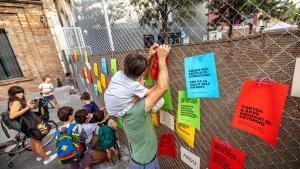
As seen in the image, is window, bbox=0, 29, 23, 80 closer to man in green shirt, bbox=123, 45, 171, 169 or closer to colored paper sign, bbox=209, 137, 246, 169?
man in green shirt, bbox=123, 45, 171, 169

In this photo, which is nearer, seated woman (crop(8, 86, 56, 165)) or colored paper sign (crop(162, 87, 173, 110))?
colored paper sign (crop(162, 87, 173, 110))

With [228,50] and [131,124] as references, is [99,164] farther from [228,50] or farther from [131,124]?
[228,50]

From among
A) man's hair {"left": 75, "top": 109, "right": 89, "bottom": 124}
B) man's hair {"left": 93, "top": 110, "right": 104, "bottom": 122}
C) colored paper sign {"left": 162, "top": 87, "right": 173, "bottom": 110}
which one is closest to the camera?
colored paper sign {"left": 162, "top": 87, "right": 173, "bottom": 110}

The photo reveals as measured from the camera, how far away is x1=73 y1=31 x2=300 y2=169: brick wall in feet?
2.74

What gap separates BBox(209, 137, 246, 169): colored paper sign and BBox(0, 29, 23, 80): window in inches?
421

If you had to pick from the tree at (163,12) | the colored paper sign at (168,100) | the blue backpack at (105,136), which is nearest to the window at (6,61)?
the blue backpack at (105,136)

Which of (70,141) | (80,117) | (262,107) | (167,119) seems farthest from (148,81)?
(70,141)

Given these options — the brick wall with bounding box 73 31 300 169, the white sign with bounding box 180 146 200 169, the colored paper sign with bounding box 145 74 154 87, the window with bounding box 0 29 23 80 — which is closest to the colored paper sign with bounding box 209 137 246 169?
the brick wall with bounding box 73 31 300 169

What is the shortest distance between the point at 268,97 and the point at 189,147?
1051mm

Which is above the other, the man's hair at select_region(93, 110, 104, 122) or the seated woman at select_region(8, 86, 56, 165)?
the seated woman at select_region(8, 86, 56, 165)

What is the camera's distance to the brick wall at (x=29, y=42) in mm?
8281

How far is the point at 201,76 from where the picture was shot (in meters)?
1.22

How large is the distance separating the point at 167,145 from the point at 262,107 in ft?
4.58

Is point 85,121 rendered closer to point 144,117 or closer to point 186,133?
point 144,117
